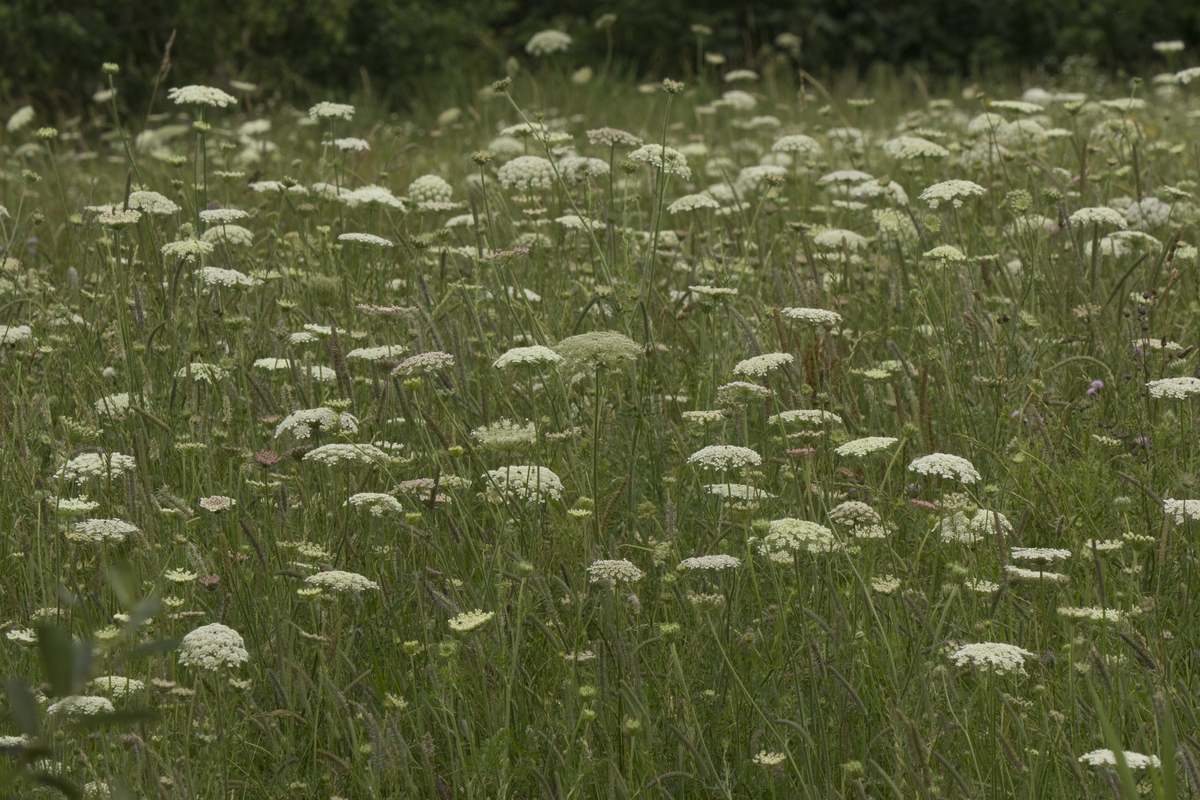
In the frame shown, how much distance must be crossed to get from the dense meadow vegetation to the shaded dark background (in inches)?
251

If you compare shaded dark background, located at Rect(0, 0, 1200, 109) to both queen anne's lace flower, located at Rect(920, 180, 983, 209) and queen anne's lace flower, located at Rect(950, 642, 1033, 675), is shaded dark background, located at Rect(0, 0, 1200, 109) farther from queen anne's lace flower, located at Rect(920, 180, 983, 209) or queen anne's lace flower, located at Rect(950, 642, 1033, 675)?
queen anne's lace flower, located at Rect(950, 642, 1033, 675)

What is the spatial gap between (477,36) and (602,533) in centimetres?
861

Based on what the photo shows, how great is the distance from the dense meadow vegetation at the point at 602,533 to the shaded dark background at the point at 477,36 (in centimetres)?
637

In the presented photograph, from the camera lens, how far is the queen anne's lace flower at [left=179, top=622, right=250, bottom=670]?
156 cm

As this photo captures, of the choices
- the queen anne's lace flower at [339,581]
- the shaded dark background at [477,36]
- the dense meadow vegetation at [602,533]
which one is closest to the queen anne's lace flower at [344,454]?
the dense meadow vegetation at [602,533]

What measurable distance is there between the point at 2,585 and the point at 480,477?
868 mm

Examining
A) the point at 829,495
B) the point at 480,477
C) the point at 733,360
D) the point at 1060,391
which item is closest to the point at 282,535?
the point at 480,477

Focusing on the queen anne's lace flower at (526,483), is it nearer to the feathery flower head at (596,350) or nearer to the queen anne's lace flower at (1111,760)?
the feathery flower head at (596,350)

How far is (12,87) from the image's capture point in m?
A: 11.0

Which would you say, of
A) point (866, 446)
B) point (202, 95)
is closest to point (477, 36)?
point (202, 95)

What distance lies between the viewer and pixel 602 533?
2.06 m

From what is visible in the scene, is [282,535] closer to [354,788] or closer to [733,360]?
[354,788]

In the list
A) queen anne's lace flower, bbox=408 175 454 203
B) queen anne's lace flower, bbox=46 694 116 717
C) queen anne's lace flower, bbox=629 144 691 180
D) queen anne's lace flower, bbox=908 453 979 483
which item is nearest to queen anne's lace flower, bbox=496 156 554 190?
queen anne's lace flower, bbox=408 175 454 203

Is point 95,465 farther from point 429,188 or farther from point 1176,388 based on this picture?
point 1176,388
